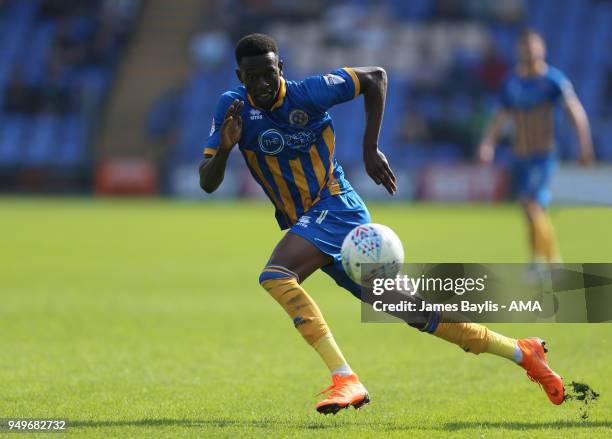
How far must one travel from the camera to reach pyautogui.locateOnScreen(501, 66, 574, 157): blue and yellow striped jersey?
456 inches

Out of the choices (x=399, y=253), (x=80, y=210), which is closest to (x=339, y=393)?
(x=399, y=253)

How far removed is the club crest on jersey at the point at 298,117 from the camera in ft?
18.8

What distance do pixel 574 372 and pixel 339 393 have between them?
2.25 metres

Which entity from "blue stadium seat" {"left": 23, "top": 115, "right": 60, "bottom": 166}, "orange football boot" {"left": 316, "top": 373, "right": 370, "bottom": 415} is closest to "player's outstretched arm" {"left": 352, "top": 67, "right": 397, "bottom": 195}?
"orange football boot" {"left": 316, "top": 373, "right": 370, "bottom": 415}

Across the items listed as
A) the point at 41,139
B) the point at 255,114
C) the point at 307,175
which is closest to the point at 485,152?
the point at 307,175

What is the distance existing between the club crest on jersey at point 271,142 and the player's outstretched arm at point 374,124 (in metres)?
0.46

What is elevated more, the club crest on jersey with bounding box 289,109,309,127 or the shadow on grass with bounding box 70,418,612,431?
the club crest on jersey with bounding box 289,109,309,127

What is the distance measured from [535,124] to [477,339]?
21.0 feet

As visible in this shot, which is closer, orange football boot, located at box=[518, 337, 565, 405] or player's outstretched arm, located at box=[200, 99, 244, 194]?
player's outstretched arm, located at box=[200, 99, 244, 194]

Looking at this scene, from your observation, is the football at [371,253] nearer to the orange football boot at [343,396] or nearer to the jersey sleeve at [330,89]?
the orange football boot at [343,396]

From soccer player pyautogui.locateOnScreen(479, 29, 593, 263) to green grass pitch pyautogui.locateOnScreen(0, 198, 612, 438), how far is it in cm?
156

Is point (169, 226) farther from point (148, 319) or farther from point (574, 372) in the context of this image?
point (574, 372)

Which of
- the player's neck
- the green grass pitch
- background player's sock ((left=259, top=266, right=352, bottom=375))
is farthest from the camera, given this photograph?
the player's neck

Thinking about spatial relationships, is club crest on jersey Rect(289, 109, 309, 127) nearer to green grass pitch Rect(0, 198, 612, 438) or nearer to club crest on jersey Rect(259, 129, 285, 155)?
club crest on jersey Rect(259, 129, 285, 155)
